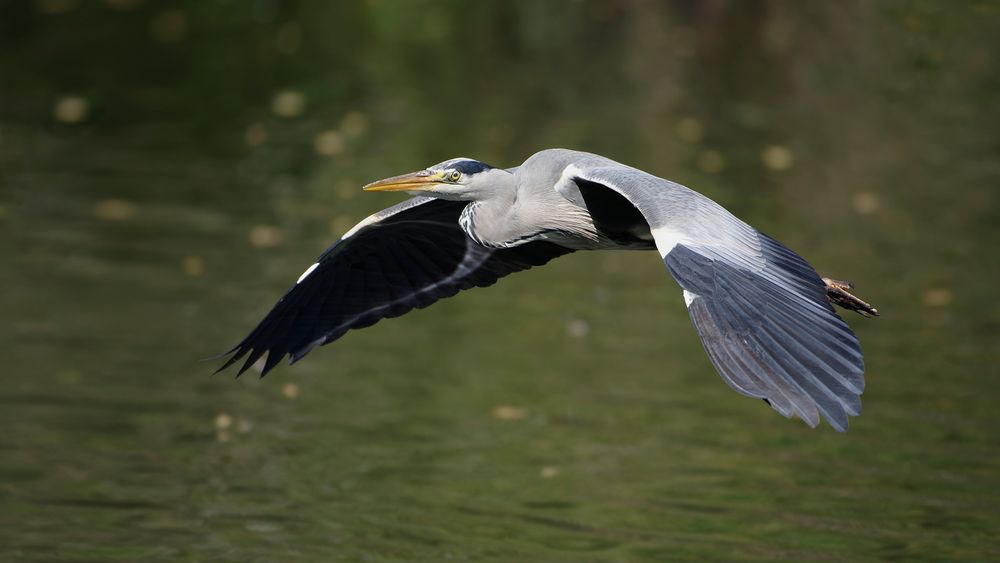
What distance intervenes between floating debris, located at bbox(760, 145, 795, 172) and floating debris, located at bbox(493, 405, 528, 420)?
4585 millimetres

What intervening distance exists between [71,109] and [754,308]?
8.98 meters

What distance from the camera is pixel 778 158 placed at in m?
11.7

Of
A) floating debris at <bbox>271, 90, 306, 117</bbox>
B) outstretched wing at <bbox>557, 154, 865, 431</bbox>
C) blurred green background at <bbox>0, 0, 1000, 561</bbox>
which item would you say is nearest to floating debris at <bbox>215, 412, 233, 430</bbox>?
blurred green background at <bbox>0, 0, 1000, 561</bbox>

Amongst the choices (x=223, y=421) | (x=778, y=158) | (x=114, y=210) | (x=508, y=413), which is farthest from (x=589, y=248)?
(x=778, y=158)

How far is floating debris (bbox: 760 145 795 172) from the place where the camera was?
11.5 m

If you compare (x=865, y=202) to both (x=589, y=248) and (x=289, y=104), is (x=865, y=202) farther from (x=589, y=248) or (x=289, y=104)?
(x=589, y=248)

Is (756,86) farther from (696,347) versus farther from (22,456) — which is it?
(22,456)

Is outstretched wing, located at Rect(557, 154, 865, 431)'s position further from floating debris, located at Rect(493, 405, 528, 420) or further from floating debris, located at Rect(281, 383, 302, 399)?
floating debris, located at Rect(281, 383, 302, 399)

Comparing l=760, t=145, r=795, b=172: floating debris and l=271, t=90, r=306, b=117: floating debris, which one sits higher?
l=271, t=90, r=306, b=117: floating debris

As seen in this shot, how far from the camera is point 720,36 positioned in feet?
51.1

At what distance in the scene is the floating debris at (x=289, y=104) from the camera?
12.7 m

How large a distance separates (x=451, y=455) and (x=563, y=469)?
20.1 inches

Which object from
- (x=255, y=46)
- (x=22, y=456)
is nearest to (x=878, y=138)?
(x=255, y=46)

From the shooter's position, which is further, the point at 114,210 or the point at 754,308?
the point at 114,210
